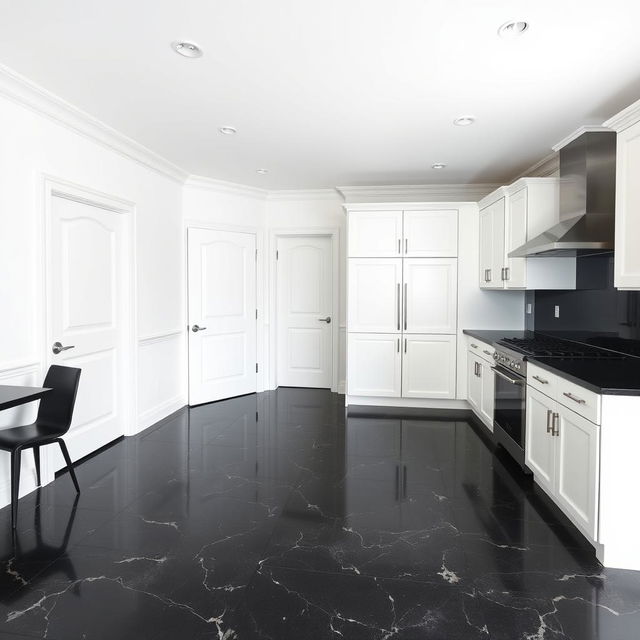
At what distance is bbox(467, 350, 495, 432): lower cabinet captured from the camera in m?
3.92

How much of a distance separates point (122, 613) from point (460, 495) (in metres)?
1.98

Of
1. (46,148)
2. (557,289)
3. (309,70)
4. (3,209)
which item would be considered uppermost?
(309,70)

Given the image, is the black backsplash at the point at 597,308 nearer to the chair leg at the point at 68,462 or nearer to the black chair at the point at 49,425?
the black chair at the point at 49,425

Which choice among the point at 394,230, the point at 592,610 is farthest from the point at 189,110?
the point at 592,610

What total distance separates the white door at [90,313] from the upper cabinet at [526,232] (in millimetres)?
3308

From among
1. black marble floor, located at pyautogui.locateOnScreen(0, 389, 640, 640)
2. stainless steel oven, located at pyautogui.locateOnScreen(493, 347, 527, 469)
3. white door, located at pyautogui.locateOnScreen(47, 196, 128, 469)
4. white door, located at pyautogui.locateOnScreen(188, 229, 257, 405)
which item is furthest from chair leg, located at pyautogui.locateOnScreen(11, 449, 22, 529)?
stainless steel oven, located at pyautogui.locateOnScreen(493, 347, 527, 469)

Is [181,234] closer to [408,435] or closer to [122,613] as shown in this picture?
[408,435]

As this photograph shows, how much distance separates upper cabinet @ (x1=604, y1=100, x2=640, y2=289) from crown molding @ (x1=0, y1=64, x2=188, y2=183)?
3306mm

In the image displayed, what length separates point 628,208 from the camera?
2461 millimetres

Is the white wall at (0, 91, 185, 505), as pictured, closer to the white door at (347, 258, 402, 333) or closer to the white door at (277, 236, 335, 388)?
the white door at (277, 236, 335, 388)

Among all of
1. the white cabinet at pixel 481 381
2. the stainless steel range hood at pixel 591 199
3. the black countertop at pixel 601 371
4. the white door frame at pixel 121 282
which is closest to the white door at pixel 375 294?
the white cabinet at pixel 481 381

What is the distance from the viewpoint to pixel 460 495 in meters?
2.89

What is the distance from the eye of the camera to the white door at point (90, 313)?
124 inches

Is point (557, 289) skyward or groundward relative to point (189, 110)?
groundward
